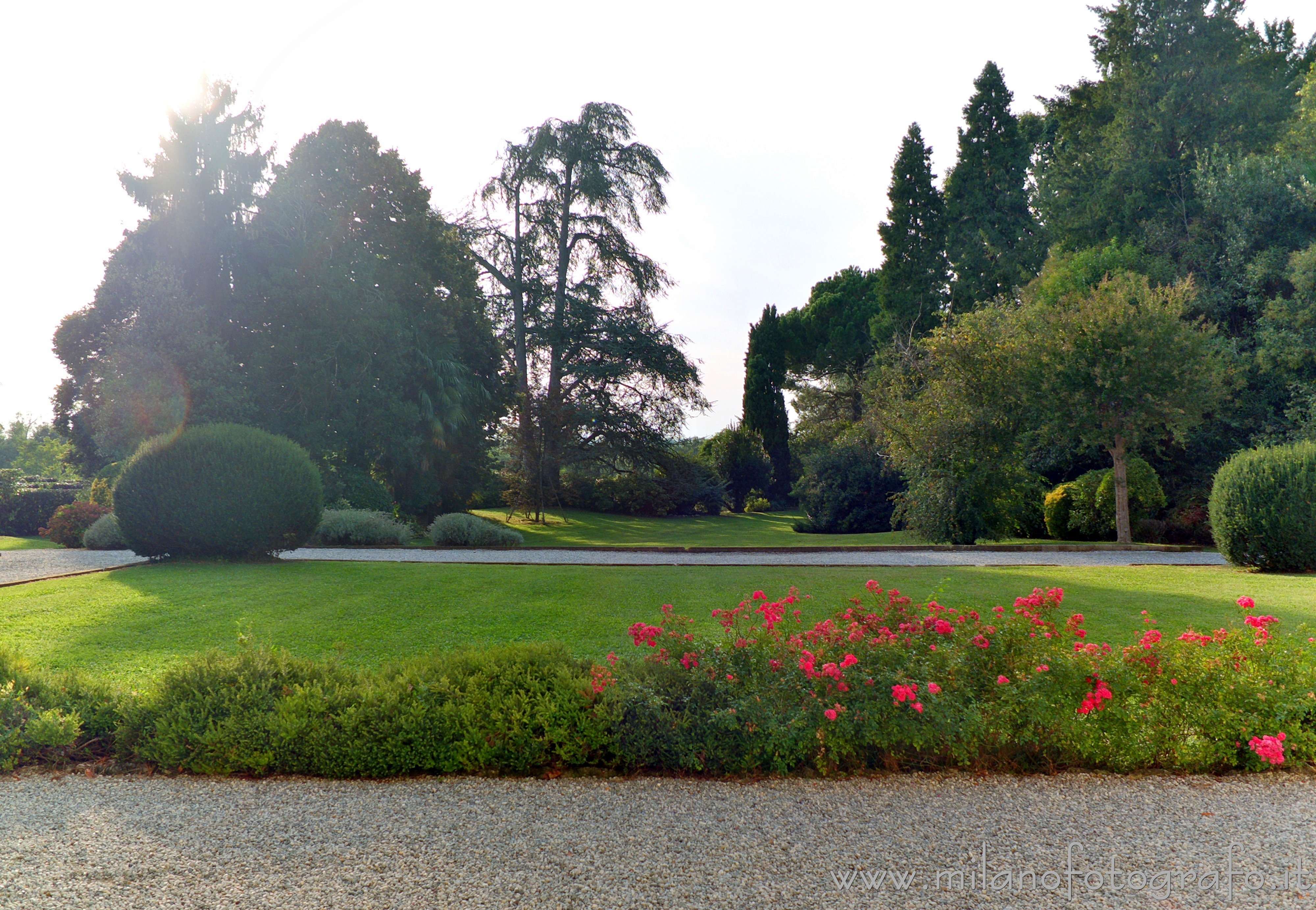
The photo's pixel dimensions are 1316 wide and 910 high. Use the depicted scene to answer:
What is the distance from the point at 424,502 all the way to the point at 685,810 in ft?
67.6

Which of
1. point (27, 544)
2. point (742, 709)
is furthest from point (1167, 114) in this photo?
point (27, 544)

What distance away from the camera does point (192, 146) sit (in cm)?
2069

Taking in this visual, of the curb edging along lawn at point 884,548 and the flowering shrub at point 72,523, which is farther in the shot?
the flowering shrub at point 72,523

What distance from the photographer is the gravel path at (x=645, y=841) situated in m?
2.63

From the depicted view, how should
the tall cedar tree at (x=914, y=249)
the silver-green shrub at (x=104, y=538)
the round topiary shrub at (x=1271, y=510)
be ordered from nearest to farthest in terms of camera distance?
the round topiary shrub at (x=1271, y=510) → the silver-green shrub at (x=104, y=538) → the tall cedar tree at (x=914, y=249)

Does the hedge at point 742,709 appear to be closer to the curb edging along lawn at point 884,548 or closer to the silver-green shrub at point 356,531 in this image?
the curb edging along lawn at point 884,548

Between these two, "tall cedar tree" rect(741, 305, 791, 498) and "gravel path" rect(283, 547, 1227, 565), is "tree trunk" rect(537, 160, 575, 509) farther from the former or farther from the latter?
"tall cedar tree" rect(741, 305, 791, 498)

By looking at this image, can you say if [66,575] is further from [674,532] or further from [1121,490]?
[1121,490]

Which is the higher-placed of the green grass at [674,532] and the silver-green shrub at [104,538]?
the silver-green shrub at [104,538]

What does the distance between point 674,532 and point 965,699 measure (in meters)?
17.6

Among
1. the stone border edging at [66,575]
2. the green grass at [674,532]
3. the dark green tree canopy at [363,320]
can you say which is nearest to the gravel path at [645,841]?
the stone border edging at [66,575]

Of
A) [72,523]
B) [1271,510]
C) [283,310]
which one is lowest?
[72,523]

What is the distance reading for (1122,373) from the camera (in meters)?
14.5

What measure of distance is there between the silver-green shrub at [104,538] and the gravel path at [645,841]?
13.3 meters
